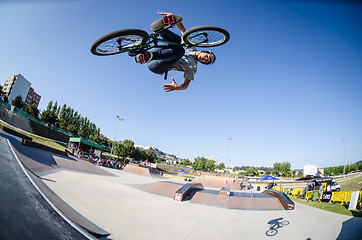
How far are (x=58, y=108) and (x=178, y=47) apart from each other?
69307 mm

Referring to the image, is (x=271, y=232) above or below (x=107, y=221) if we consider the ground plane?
above

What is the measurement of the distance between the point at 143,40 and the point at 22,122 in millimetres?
42274

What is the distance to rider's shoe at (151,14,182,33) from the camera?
3863mm

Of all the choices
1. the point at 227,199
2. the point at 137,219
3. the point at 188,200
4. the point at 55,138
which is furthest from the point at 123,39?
the point at 55,138

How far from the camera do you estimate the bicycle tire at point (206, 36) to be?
13.5 feet

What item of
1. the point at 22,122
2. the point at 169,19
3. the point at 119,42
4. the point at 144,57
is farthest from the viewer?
the point at 22,122

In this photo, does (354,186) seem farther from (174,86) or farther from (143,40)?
(143,40)

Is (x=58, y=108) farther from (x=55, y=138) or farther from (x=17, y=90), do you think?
(x=17, y=90)

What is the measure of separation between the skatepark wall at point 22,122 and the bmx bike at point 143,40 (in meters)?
38.9

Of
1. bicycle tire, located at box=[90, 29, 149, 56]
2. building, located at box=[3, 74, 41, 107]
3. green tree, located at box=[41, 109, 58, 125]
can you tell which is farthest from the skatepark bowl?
building, located at box=[3, 74, 41, 107]

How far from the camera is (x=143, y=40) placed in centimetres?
441

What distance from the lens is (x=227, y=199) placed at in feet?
32.1

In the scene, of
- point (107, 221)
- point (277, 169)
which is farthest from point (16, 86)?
point (277, 169)

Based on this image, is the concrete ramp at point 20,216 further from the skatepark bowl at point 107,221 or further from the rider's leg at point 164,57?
the rider's leg at point 164,57
